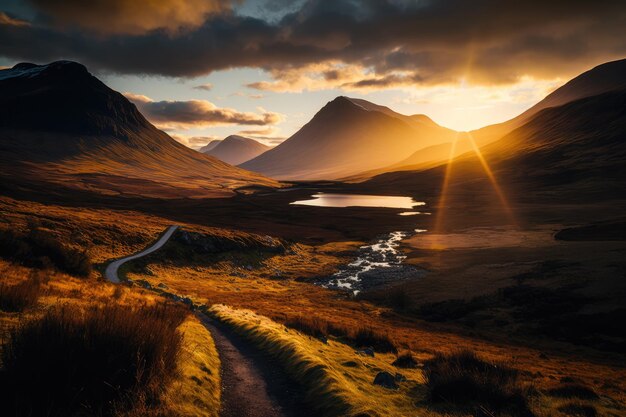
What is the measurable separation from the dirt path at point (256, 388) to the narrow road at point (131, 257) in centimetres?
2953

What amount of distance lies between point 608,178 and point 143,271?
225045 millimetres

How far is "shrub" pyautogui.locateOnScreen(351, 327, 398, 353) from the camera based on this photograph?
82.9ft

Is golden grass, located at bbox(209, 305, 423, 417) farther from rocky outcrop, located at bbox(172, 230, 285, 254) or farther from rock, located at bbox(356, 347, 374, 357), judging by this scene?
rocky outcrop, located at bbox(172, 230, 285, 254)

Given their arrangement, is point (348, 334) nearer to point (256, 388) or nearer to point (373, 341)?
point (373, 341)

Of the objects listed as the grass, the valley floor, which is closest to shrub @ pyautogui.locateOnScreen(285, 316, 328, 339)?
the grass

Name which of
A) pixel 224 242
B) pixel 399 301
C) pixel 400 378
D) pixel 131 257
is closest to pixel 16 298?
pixel 400 378

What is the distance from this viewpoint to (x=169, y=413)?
9.11m

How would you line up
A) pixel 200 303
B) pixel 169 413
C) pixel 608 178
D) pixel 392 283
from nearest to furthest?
pixel 169 413 < pixel 200 303 < pixel 392 283 < pixel 608 178

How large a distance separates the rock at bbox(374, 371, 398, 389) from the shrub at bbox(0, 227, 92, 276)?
93.5ft

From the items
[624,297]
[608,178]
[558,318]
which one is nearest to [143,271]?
[558,318]

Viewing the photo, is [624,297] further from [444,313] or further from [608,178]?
[608,178]

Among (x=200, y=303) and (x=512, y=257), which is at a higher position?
(x=200, y=303)

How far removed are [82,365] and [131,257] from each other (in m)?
58.2

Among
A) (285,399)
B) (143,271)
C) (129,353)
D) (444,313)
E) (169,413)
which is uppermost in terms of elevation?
(129,353)
